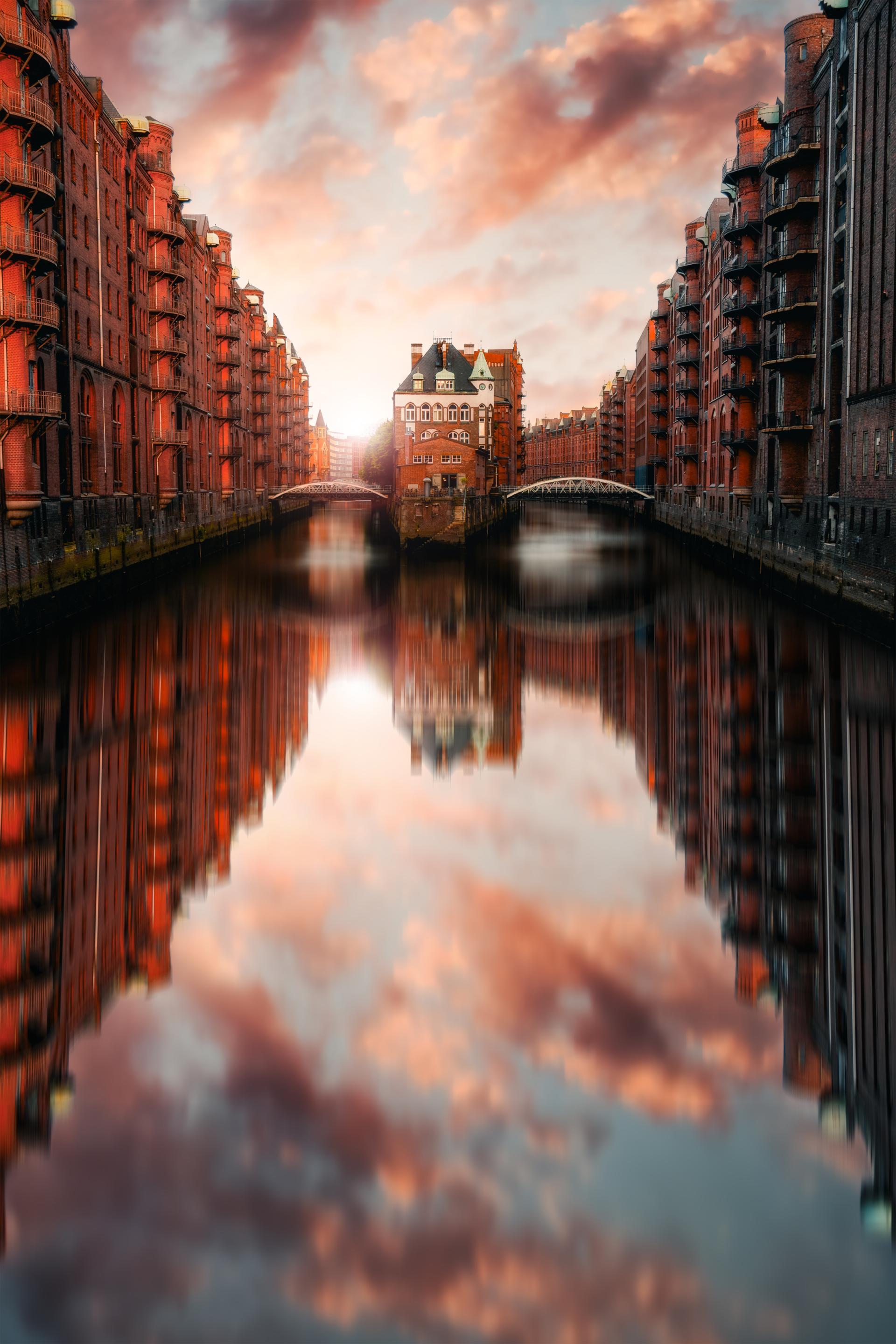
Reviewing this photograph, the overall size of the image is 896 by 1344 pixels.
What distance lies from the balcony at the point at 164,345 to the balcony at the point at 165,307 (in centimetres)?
95

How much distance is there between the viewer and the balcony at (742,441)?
186ft

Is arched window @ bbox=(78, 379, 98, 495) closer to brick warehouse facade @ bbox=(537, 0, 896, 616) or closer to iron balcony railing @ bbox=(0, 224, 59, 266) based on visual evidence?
iron balcony railing @ bbox=(0, 224, 59, 266)

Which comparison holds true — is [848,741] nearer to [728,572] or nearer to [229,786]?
[229,786]

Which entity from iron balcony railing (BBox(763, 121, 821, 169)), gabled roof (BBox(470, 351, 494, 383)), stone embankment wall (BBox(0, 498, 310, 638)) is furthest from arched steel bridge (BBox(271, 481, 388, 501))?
iron balcony railing (BBox(763, 121, 821, 169))

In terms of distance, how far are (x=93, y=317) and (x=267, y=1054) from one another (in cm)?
4075

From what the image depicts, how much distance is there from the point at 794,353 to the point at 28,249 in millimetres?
28535


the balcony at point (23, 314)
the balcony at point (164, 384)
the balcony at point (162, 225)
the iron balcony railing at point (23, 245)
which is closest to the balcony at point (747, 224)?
the balcony at point (162, 225)

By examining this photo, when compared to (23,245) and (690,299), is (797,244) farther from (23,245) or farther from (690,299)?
(690,299)

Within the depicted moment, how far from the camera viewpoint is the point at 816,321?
46094 mm

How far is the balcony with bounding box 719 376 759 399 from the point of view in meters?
55.9

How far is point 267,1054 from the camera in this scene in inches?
320

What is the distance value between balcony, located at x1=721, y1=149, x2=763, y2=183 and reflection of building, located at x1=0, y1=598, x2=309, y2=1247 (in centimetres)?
3922

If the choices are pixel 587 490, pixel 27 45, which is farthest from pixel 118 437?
pixel 587 490

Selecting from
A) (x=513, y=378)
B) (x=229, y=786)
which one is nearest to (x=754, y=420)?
(x=229, y=786)
